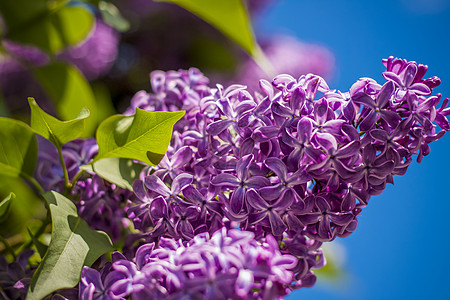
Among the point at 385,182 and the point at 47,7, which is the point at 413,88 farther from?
the point at 47,7

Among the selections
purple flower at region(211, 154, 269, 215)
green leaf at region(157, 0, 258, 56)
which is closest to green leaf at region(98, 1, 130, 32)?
green leaf at region(157, 0, 258, 56)

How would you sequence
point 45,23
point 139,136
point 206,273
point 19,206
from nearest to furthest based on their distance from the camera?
point 206,273
point 139,136
point 19,206
point 45,23

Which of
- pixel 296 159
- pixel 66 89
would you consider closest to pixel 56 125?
pixel 296 159

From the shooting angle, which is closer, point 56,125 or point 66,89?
point 56,125

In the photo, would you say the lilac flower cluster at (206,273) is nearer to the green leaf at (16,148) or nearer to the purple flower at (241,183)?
the purple flower at (241,183)

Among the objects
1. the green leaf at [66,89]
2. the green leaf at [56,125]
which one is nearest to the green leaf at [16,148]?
the green leaf at [56,125]

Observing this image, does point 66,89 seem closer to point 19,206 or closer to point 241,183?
point 19,206
